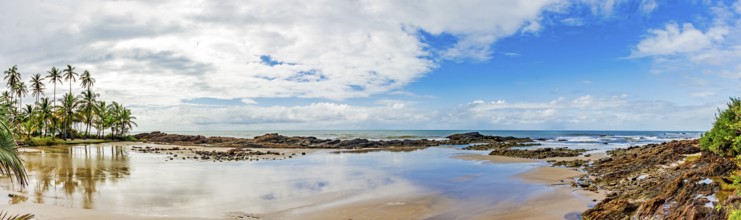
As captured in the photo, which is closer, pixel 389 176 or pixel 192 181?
pixel 192 181

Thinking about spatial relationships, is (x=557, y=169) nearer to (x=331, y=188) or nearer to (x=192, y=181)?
(x=331, y=188)

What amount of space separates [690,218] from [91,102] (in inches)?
3761

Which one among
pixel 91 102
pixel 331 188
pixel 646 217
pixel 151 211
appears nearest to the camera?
pixel 646 217

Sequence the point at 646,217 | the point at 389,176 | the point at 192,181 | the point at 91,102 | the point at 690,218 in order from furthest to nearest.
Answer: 1. the point at 91,102
2. the point at 389,176
3. the point at 192,181
4. the point at 646,217
5. the point at 690,218

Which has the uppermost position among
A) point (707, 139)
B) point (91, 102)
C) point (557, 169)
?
point (91, 102)

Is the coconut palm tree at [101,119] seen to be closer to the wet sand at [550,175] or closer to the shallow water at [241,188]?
the shallow water at [241,188]

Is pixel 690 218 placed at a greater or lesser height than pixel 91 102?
lesser

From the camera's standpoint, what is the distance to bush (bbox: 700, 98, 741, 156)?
12.0m

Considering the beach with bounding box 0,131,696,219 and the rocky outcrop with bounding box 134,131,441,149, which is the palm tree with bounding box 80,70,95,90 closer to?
the rocky outcrop with bounding box 134,131,441,149

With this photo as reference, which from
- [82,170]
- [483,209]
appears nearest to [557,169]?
[483,209]

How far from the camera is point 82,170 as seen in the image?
2647 centimetres

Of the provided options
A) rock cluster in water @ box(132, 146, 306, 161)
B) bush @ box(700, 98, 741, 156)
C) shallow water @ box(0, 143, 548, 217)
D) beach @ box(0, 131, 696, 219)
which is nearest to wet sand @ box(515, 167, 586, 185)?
beach @ box(0, 131, 696, 219)

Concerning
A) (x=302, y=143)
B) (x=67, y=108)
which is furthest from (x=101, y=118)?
(x=302, y=143)

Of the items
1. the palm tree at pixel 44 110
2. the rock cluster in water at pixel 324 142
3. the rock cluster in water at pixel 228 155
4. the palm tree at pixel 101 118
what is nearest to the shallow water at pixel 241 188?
the rock cluster in water at pixel 228 155
